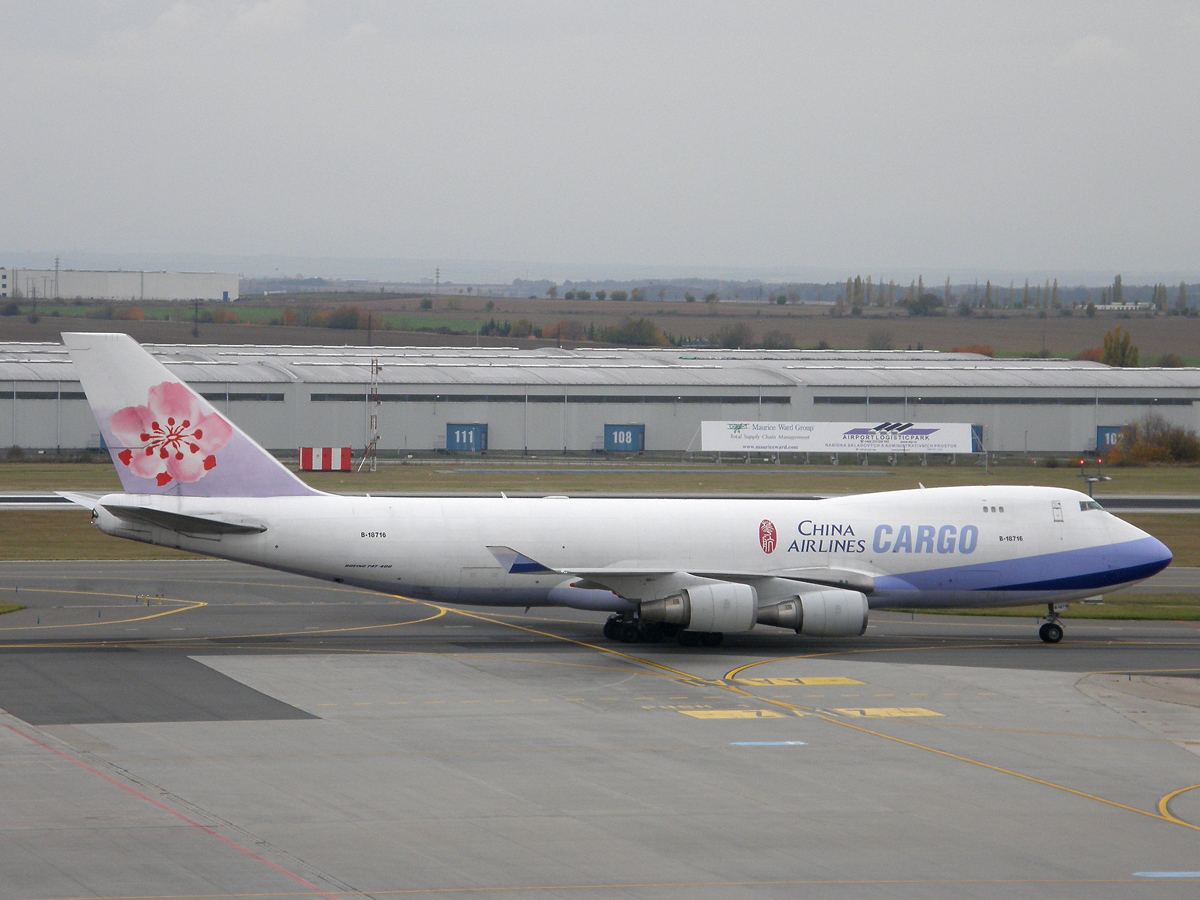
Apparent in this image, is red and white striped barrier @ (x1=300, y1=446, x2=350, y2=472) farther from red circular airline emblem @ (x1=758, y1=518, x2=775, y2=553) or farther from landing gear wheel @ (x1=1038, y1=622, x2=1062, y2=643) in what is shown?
landing gear wheel @ (x1=1038, y1=622, x2=1062, y2=643)

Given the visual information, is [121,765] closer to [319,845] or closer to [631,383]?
[319,845]

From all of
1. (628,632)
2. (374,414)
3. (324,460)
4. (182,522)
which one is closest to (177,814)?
(182,522)

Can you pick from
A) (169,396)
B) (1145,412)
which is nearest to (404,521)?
(169,396)

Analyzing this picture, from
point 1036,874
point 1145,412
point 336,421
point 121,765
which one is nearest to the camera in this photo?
point 1036,874

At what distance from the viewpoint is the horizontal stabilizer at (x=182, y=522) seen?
116 feet

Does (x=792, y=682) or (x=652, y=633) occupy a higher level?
(x=652, y=633)

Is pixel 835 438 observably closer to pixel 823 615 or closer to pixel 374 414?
pixel 374 414

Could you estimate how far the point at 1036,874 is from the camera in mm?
18766

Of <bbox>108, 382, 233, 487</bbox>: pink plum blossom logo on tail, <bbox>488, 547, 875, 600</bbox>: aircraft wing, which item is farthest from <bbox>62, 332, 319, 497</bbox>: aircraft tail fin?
<bbox>488, 547, 875, 600</bbox>: aircraft wing

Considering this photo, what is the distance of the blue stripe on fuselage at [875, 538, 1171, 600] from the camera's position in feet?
129

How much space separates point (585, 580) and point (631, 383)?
236ft

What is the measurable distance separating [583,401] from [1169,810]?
284ft

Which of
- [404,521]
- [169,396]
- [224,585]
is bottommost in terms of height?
[224,585]

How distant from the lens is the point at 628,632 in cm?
3828
